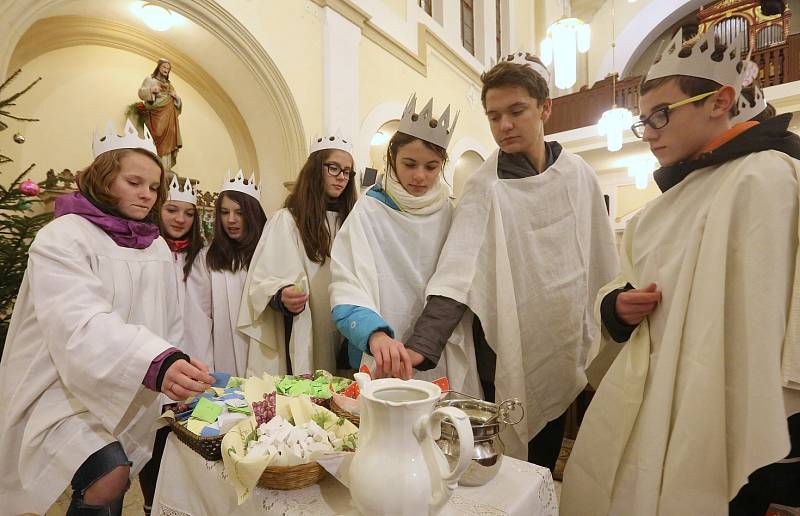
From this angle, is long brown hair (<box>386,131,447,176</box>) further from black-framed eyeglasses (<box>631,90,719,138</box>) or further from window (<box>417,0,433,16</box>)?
window (<box>417,0,433,16</box>)

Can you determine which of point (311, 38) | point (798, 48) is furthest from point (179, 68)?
point (798, 48)

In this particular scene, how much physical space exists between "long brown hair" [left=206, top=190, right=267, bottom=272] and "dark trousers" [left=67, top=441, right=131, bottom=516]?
1305 millimetres

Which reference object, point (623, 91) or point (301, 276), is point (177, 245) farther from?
point (623, 91)

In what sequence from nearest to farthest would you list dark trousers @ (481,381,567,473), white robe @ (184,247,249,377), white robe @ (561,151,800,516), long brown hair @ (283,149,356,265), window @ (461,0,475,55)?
white robe @ (561,151,800,516)
dark trousers @ (481,381,567,473)
long brown hair @ (283,149,356,265)
white robe @ (184,247,249,377)
window @ (461,0,475,55)

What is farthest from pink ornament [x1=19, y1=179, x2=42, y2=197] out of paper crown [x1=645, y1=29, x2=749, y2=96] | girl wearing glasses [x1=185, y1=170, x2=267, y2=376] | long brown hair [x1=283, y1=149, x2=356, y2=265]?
paper crown [x1=645, y1=29, x2=749, y2=96]

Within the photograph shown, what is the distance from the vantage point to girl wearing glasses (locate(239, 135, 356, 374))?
2.21 m

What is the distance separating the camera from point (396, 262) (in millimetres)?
1724

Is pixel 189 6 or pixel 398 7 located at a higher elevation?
pixel 398 7

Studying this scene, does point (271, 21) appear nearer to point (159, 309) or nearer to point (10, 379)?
point (159, 309)

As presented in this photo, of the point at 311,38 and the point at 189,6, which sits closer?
the point at 189,6

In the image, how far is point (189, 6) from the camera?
4168mm

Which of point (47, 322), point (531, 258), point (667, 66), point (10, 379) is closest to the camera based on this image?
point (667, 66)

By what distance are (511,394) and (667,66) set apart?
3.80 feet

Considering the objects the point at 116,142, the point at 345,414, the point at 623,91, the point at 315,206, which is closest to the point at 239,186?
the point at 315,206
